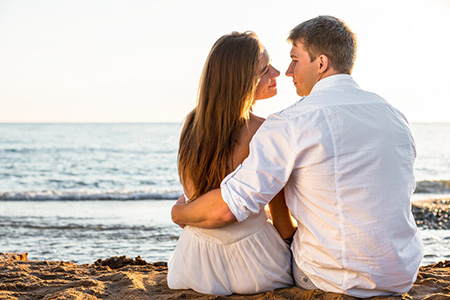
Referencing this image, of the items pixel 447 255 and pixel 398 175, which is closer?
pixel 398 175

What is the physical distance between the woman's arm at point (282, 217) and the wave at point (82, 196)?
9.36 m

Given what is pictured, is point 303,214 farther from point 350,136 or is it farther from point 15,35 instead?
point 15,35

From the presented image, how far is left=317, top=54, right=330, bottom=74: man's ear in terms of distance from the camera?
8.23 ft

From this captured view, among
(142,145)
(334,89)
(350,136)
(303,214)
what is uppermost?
(334,89)

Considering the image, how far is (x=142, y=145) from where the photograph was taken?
29422mm

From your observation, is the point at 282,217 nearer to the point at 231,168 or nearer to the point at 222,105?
the point at 231,168

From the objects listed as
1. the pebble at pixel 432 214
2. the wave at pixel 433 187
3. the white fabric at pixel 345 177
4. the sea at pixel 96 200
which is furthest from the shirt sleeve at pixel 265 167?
the wave at pixel 433 187

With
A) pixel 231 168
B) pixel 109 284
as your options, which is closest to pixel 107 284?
pixel 109 284

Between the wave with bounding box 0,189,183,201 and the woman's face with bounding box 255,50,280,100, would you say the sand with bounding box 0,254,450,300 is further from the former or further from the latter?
the wave with bounding box 0,189,183,201

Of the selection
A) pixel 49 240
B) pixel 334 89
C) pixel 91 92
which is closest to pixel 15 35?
pixel 91 92

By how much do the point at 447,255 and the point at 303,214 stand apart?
12.7 feet

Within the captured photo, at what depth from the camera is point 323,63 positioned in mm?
2518

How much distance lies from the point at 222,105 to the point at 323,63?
23.6 inches

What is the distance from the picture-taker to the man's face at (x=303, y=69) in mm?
2572
